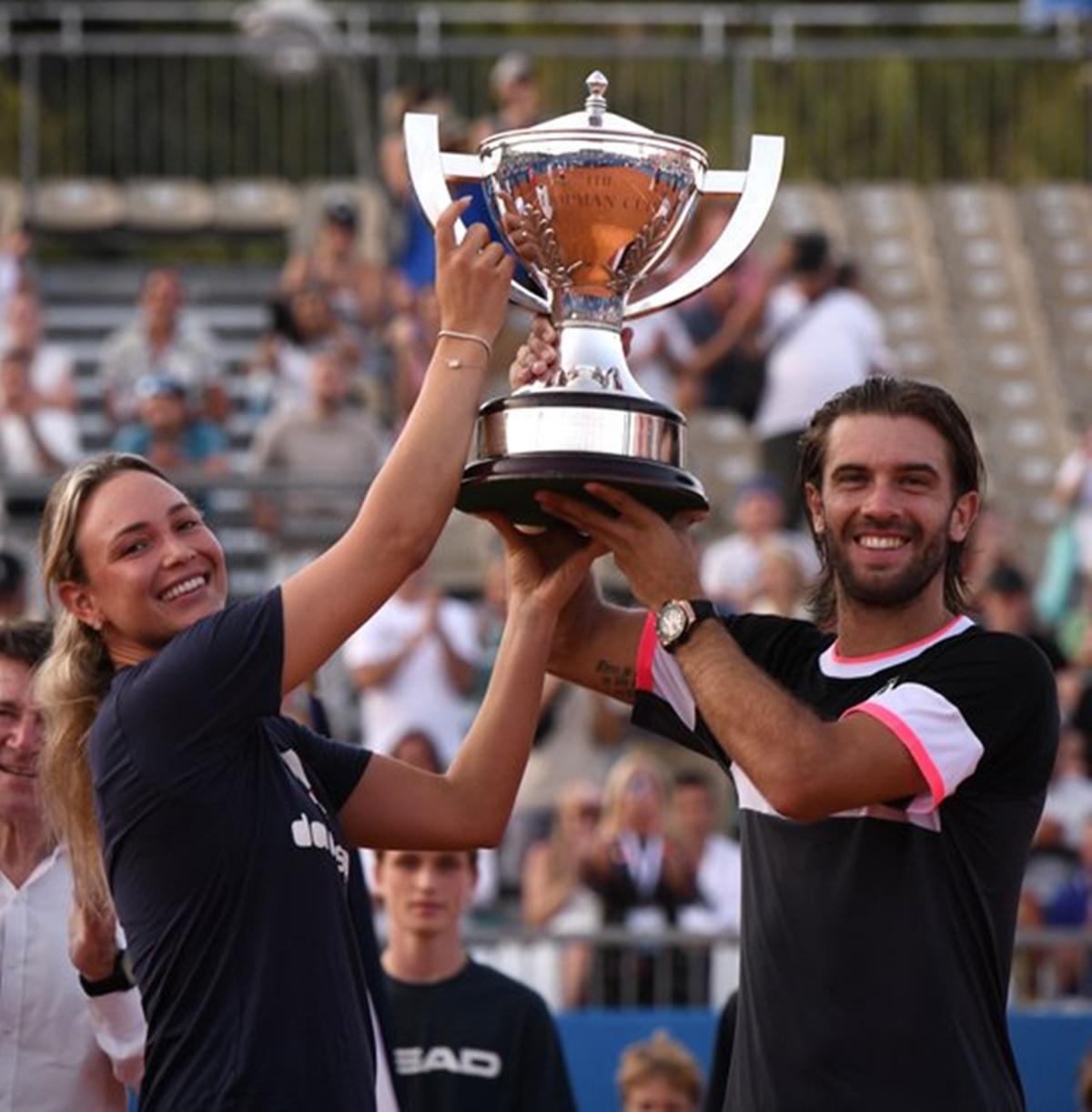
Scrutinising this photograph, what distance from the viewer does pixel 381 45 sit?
727 inches

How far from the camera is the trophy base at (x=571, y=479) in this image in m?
5.40

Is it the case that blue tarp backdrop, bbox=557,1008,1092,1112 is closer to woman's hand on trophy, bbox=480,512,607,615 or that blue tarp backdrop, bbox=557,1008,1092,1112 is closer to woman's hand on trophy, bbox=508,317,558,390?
woman's hand on trophy, bbox=480,512,607,615

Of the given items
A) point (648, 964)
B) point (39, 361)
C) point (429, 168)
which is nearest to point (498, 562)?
point (39, 361)

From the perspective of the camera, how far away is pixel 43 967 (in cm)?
620

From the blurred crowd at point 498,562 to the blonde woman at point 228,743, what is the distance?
14.3 feet

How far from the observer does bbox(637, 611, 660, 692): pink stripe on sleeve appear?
582 cm

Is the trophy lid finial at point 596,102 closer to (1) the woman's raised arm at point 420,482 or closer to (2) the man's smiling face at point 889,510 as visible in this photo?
(1) the woman's raised arm at point 420,482

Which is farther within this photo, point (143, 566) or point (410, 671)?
point (410, 671)

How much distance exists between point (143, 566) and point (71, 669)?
258 mm

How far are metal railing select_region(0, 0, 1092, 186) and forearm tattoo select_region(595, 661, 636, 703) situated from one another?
468 inches

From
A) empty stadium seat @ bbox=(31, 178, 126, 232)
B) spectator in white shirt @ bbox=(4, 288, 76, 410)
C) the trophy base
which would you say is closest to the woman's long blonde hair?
the trophy base

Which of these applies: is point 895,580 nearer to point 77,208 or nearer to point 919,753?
point 919,753

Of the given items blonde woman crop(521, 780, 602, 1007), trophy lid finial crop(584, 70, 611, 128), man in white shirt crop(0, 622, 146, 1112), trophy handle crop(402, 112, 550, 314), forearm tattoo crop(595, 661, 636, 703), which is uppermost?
trophy lid finial crop(584, 70, 611, 128)

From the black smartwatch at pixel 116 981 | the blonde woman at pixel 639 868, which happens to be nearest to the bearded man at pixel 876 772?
the black smartwatch at pixel 116 981
